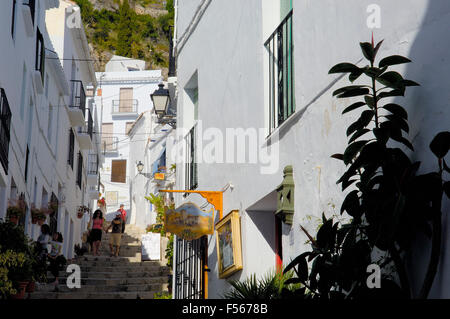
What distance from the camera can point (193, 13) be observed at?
1249 cm

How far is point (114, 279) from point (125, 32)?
41.0 m

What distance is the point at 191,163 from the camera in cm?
1173

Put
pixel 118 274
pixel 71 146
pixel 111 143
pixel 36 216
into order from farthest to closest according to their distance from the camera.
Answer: pixel 111 143, pixel 71 146, pixel 118 274, pixel 36 216

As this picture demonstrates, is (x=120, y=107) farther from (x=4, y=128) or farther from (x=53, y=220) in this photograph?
(x=4, y=128)

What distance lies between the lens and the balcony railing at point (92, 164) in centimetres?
3353

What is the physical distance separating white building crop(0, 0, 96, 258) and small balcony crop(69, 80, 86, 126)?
0.04 m

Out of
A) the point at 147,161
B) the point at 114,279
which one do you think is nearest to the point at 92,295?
the point at 114,279

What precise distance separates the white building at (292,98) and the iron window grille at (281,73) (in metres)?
0.01

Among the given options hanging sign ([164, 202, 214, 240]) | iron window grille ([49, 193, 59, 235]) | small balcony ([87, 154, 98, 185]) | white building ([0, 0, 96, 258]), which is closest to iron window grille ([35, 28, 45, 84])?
white building ([0, 0, 96, 258])

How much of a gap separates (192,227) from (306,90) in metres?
3.06

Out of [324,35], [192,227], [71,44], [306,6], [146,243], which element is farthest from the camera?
[71,44]

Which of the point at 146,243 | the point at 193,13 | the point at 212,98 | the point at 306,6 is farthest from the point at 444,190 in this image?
the point at 146,243

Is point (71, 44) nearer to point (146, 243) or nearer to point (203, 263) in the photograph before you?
point (146, 243)

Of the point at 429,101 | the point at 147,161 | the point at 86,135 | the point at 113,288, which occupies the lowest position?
the point at 113,288
